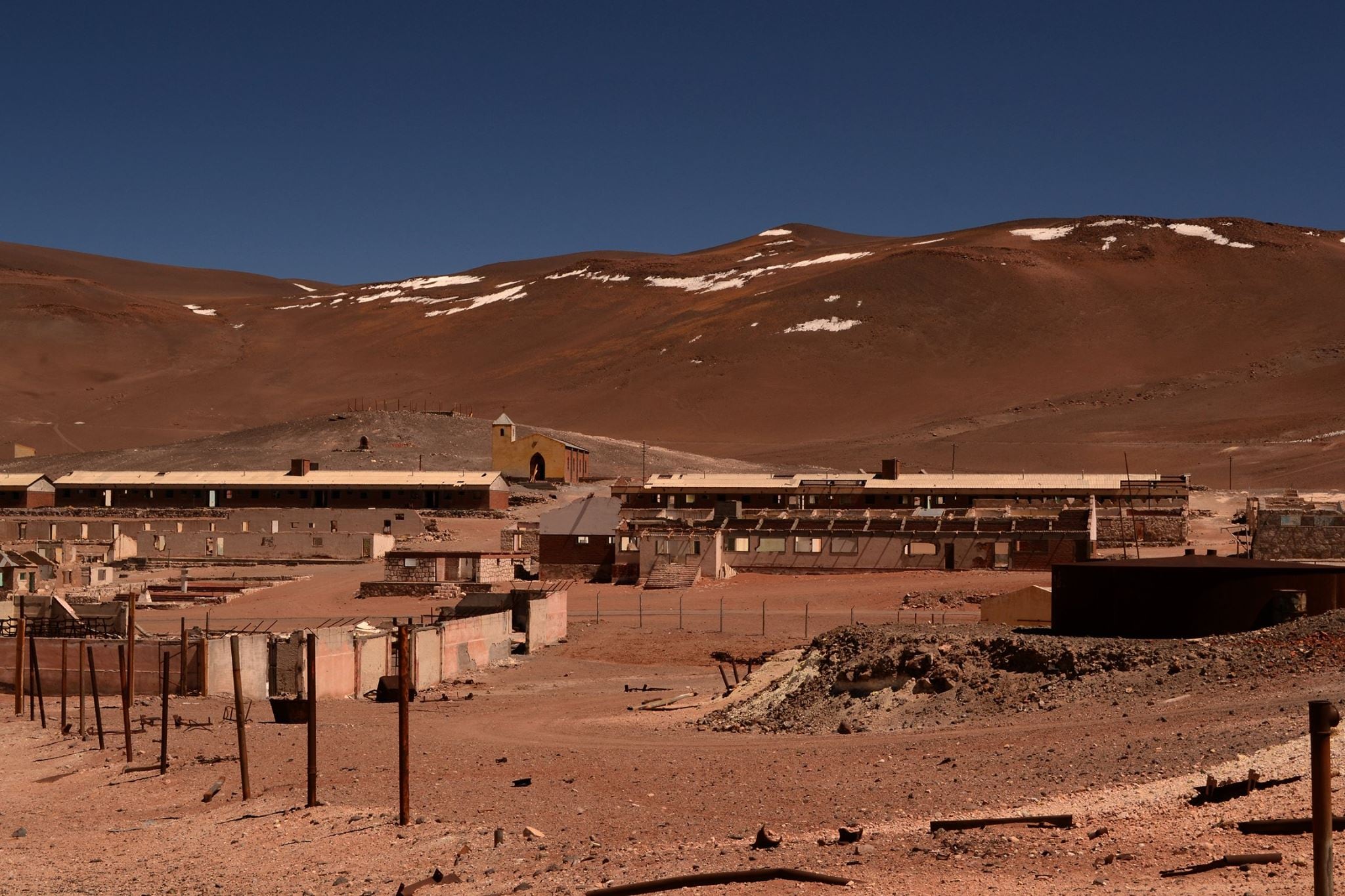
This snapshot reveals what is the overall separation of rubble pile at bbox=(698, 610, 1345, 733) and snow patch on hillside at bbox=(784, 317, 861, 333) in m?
155

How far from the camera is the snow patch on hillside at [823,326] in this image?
178250 millimetres

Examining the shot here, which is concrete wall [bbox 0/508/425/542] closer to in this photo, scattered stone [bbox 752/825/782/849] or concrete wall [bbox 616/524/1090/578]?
concrete wall [bbox 616/524/1090/578]

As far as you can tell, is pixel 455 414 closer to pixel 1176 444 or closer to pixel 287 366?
pixel 1176 444

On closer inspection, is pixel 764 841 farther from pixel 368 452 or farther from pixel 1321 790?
pixel 368 452

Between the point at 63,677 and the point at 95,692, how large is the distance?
312 cm

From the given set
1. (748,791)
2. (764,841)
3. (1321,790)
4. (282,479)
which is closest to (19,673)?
(748,791)

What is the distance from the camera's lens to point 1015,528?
185 feet

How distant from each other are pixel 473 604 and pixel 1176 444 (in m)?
86.9

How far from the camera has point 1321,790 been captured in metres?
8.79

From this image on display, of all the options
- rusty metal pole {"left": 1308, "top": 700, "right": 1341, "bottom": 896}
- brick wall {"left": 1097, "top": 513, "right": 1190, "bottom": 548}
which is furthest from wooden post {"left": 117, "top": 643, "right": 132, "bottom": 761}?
brick wall {"left": 1097, "top": 513, "right": 1190, "bottom": 548}

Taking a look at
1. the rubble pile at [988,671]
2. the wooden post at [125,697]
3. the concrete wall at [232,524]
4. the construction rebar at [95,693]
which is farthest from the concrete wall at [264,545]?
the rubble pile at [988,671]

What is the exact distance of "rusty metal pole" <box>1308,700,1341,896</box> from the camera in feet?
28.5

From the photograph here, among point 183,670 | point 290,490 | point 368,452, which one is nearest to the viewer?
point 183,670

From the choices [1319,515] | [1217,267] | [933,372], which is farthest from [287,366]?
[1319,515]
